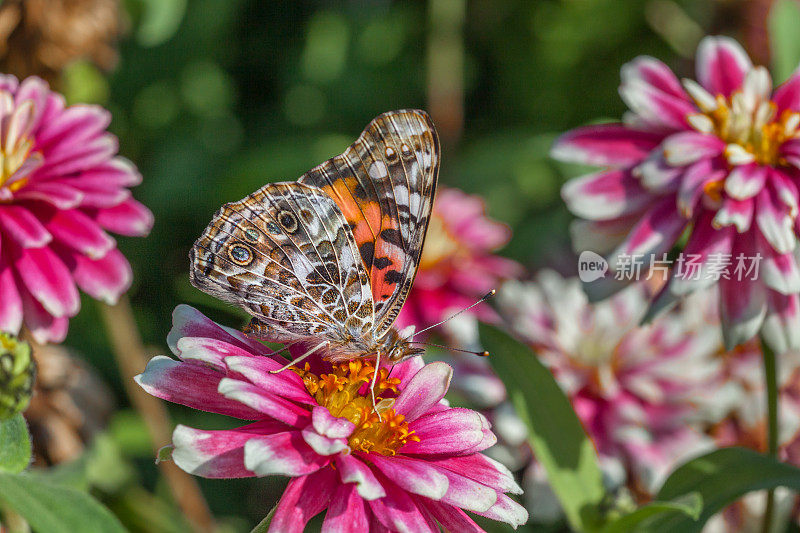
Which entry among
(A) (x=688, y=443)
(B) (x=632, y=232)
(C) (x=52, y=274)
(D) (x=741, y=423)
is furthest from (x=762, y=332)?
(C) (x=52, y=274)

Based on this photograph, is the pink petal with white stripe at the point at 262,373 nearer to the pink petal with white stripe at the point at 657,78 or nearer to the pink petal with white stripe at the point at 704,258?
the pink petal with white stripe at the point at 704,258

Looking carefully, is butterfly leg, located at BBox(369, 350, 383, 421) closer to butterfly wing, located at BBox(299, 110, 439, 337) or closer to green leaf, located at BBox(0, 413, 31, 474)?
butterfly wing, located at BBox(299, 110, 439, 337)

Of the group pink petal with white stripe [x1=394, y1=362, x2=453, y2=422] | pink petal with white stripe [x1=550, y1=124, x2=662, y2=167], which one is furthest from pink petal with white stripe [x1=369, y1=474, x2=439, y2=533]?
pink petal with white stripe [x1=550, y1=124, x2=662, y2=167]

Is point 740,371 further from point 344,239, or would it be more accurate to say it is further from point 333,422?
point 333,422

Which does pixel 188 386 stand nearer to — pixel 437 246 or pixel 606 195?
pixel 606 195

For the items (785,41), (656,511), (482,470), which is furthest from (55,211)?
(785,41)

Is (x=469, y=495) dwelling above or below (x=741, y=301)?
below
